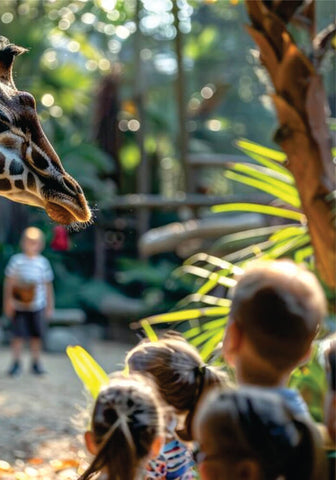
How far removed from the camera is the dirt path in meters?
3.81

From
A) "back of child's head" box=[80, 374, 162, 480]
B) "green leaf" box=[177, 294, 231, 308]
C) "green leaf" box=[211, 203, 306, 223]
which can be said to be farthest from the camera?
"green leaf" box=[211, 203, 306, 223]

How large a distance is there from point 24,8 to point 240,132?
26.1ft

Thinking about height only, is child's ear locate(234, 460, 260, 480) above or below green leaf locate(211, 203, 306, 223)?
above

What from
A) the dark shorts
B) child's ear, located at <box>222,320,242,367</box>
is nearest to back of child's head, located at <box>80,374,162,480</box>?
child's ear, located at <box>222,320,242,367</box>

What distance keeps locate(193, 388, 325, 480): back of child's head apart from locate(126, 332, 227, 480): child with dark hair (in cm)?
65

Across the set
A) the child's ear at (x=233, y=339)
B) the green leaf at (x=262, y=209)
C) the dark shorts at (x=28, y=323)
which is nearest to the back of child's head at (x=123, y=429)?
the child's ear at (x=233, y=339)

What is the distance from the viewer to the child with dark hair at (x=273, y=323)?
1.50 metres

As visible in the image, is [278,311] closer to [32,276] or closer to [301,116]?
[301,116]

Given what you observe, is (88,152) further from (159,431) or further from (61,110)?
(159,431)

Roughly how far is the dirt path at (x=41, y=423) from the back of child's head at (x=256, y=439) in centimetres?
113

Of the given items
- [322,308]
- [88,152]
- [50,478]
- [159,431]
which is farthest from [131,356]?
[88,152]

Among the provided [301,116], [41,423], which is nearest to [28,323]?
[41,423]

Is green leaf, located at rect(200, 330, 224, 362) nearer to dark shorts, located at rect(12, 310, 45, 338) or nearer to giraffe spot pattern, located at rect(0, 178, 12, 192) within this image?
giraffe spot pattern, located at rect(0, 178, 12, 192)

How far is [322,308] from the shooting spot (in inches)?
61.4
